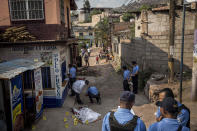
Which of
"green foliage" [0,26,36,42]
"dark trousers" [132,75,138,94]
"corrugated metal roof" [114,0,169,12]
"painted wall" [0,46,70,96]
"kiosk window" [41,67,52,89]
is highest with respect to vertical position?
"corrugated metal roof" [114,0,169,12]

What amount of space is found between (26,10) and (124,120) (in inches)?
297

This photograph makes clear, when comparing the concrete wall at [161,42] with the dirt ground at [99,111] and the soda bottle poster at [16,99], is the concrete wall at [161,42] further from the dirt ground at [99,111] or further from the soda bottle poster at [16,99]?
the soda bottle poster at [16,99]

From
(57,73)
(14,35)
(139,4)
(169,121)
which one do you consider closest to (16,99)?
(57,73)

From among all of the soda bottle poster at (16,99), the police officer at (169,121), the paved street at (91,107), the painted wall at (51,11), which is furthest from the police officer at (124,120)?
the painted wall at (51,11)

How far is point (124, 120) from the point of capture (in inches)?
110

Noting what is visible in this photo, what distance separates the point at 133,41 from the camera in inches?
547

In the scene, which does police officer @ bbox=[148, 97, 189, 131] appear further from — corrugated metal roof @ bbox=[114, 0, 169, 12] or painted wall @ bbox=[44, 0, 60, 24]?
corrugated metal roof @ bbox=[114, 0, 169, 12]

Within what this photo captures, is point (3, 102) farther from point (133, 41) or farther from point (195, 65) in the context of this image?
point (133, 41)

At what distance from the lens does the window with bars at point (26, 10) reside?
27.5ft

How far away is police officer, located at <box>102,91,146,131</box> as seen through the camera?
276 centimetres

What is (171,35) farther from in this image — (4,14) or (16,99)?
(4,14)

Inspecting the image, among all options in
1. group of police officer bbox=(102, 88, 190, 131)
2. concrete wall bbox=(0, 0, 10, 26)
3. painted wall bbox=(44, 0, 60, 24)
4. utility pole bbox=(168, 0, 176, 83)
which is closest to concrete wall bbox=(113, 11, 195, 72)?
utility pole bbox=(168, 0, 176, 83)

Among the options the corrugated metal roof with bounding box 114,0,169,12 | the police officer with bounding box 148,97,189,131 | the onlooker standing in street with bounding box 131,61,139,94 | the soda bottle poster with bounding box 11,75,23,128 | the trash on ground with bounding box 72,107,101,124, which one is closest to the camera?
the police officer with bounding box 148,97,189,131

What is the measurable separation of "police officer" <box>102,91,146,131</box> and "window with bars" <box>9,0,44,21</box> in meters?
6.88
